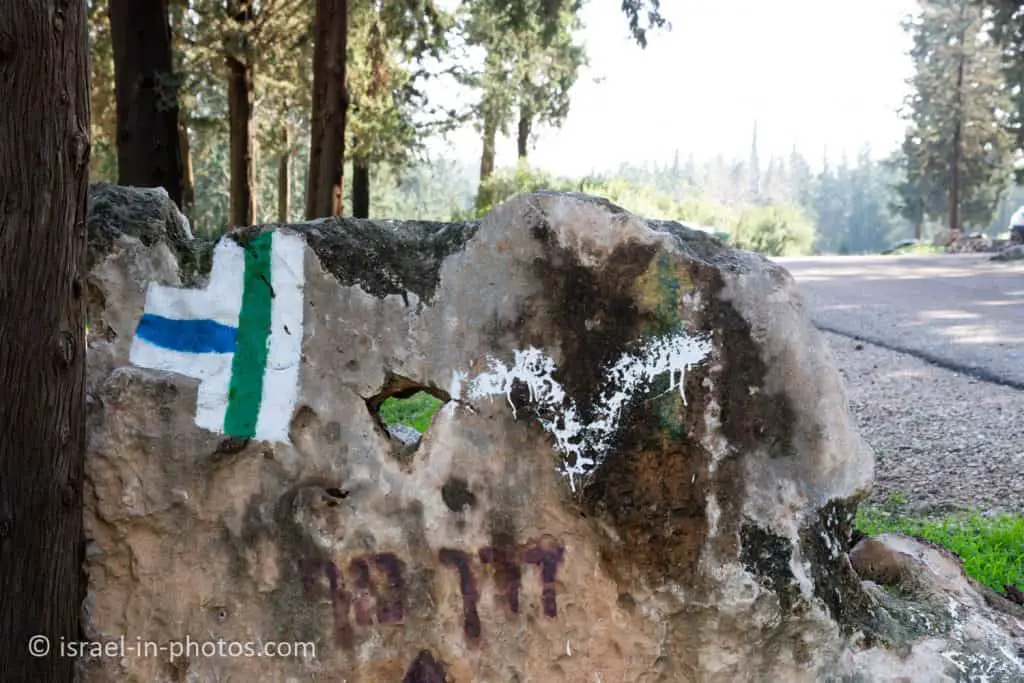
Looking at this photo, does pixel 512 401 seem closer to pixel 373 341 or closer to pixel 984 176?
pixel 373 341

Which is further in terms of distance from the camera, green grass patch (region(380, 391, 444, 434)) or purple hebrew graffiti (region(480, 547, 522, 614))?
green grass patch (region(380, 391, 444, 434))

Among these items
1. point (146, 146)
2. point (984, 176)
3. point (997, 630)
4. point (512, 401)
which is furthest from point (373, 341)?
point (984, 176)

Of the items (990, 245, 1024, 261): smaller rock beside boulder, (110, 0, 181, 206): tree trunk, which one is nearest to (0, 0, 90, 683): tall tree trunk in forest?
(110, 0, 181, 206): tree trunk

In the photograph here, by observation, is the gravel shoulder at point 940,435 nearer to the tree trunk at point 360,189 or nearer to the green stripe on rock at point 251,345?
the green stripe on rock at point 251,345

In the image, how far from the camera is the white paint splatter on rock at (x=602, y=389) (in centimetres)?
264

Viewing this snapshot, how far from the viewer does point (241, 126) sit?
40.0ft

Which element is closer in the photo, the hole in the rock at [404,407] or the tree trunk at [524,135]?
the hole in the rock at [404,407]

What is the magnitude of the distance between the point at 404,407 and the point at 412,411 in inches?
8.4

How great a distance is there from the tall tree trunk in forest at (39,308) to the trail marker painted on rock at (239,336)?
0.88 feet

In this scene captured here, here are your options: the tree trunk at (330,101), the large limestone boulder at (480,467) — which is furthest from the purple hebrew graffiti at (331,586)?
the tree trunk at (330,101)

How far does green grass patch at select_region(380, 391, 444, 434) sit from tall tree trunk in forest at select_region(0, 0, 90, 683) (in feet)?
12.8

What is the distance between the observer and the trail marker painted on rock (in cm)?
273

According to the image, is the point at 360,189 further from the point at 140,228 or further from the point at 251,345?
the point at 251,345

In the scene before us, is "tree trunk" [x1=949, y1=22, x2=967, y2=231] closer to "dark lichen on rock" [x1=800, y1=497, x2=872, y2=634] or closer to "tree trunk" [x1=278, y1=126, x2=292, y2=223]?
"tree trunk" [x1=278, y1=126, x2=292, y2=223]
